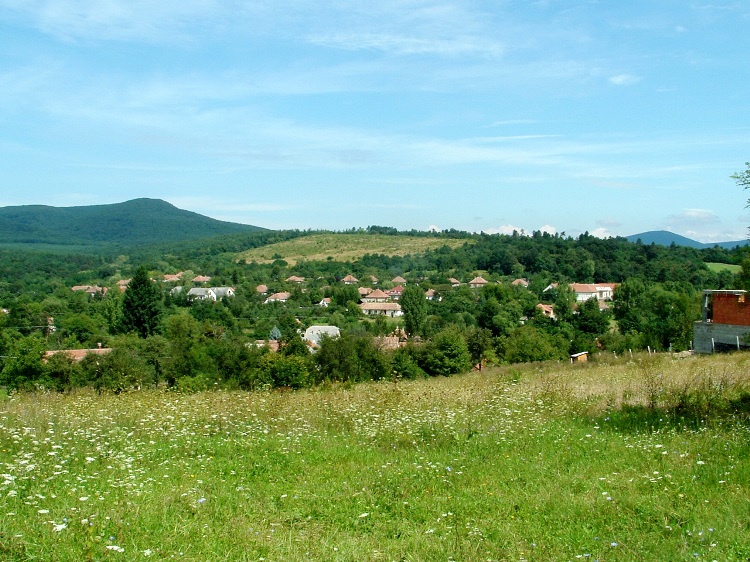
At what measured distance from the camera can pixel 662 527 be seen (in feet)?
14.4

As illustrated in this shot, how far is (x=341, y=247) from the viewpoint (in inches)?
6649

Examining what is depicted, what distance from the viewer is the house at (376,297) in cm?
10600

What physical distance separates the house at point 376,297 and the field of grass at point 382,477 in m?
96.0

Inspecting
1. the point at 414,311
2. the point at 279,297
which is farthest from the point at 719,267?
the point at 279,297

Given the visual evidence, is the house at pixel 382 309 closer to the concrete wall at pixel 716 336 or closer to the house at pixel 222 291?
the house at pixel 222 291

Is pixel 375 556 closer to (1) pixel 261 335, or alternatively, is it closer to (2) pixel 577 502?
(2) pixel 577 502

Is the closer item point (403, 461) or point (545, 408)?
point (403, 461)

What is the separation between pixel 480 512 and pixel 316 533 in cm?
130

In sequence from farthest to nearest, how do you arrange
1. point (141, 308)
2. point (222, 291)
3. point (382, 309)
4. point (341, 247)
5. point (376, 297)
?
point (341, 247)
point (376, 297)
point (222, 291)
point (382, 309)
point (141, 308)

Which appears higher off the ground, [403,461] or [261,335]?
[403,461]

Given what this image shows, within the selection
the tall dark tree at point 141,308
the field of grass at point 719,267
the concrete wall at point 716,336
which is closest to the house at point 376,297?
the tall dark tree at point 141,308

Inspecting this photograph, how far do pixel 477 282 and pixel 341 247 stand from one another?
206 feet

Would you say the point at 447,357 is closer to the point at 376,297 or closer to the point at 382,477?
the point at 382,477

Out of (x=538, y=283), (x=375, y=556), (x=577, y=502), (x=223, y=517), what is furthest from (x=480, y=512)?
(x=538, y=283)
